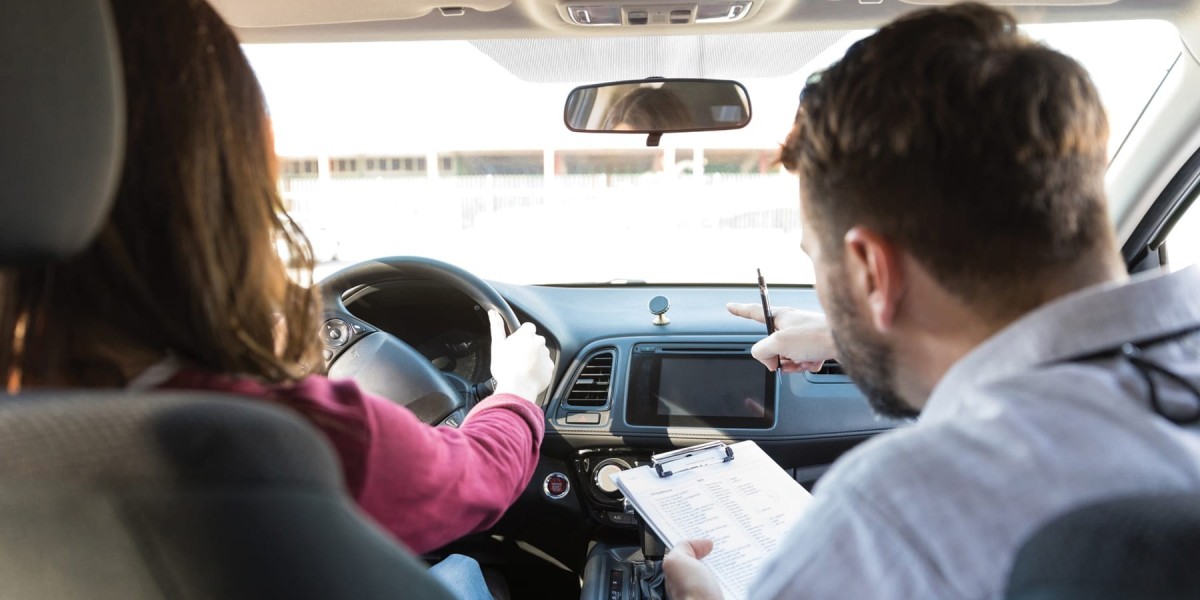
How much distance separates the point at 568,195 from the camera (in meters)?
9.86

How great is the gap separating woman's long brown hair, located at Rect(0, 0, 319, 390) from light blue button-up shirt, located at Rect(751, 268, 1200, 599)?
31.8 inches

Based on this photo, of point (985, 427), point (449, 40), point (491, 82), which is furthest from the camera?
point (491, 82)

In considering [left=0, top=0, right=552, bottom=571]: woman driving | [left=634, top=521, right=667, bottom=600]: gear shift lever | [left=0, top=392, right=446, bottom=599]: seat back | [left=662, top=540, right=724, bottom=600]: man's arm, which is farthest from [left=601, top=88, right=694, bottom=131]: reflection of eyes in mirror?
[left=0, top=392, right=446, bottom=599]: seat back

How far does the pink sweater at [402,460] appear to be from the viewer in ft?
3.80

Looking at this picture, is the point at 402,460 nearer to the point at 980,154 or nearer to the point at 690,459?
the point at 980,154

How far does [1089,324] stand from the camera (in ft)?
3.70

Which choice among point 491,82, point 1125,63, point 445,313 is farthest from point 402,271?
point 491,82

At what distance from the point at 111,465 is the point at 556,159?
16750 mm

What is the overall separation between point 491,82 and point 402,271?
14893 millimetres

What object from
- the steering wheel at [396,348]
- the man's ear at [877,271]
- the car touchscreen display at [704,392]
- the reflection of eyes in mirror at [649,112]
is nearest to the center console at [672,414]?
the car touchscreen display at [704,392]

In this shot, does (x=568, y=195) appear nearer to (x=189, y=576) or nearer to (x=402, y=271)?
(x=402, y=271)

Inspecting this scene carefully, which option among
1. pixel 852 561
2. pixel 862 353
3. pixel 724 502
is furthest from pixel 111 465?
pixel 724 502

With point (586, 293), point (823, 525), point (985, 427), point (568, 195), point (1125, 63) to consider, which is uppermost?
point (1125, 63)

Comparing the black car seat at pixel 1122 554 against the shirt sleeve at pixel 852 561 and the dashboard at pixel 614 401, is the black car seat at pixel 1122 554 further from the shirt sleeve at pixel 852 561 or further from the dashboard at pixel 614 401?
the dashboard at pixel 614 401
